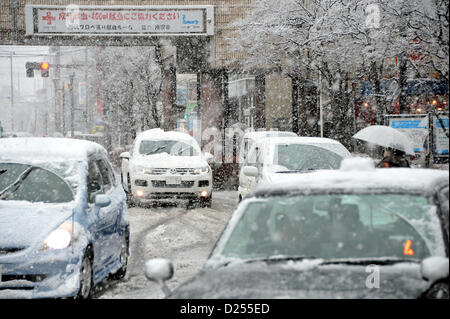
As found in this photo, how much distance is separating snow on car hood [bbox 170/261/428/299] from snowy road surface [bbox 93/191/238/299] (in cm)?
334

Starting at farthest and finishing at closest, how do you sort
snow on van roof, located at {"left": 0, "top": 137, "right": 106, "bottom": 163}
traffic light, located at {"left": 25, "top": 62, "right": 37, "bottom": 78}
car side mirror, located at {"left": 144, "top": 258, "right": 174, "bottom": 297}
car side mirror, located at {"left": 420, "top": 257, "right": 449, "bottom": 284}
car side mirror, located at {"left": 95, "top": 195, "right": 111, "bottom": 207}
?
traffic light, located at {"left": 25, "top": 62, "right": 37, "bottom": 78}, snow on van roof, located at {"left": 0, "top": 137, "right": 106, "bottom": 163}, car side mirror, located at {"left": 95, "top": 195, "right": 111, "bottom": 207}, car side mirror, located at {"left": 144, "top": 258, "right": 174, "bottom": 297}, car side mirror, located at {"left": 420, "top": 257, "right": 449, "bottom": 284}

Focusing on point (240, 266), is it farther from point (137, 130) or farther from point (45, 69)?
point (137, 130)

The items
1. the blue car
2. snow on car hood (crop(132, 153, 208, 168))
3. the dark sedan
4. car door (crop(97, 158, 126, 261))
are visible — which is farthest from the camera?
snow on car hood (crop(132, 153, 208, 168))

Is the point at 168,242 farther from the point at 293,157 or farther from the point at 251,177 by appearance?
the point at 293,157

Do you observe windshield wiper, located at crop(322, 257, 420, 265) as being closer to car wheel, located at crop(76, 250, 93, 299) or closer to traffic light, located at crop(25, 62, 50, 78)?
car wheel, located at crop(76, 250, 93, 299)

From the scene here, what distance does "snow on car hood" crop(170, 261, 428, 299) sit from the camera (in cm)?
373

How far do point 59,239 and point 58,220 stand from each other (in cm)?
23

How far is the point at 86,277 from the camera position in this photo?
699 centimetres

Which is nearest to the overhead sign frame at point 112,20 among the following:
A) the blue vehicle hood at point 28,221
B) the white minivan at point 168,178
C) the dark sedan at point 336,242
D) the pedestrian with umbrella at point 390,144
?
the white minivan at point 168,178

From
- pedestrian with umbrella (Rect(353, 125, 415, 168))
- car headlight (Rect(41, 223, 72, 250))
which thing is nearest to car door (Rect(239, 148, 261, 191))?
pedestrian with umbrella (Rect(353, 125, 415, 168))

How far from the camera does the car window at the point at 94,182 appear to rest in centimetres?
761

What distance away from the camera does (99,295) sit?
7609mm

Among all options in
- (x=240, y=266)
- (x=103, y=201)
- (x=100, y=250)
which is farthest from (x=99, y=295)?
(x=240, y=266)

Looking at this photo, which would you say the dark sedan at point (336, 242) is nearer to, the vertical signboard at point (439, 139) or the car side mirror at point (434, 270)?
the car side mirror at point (434, 270)
